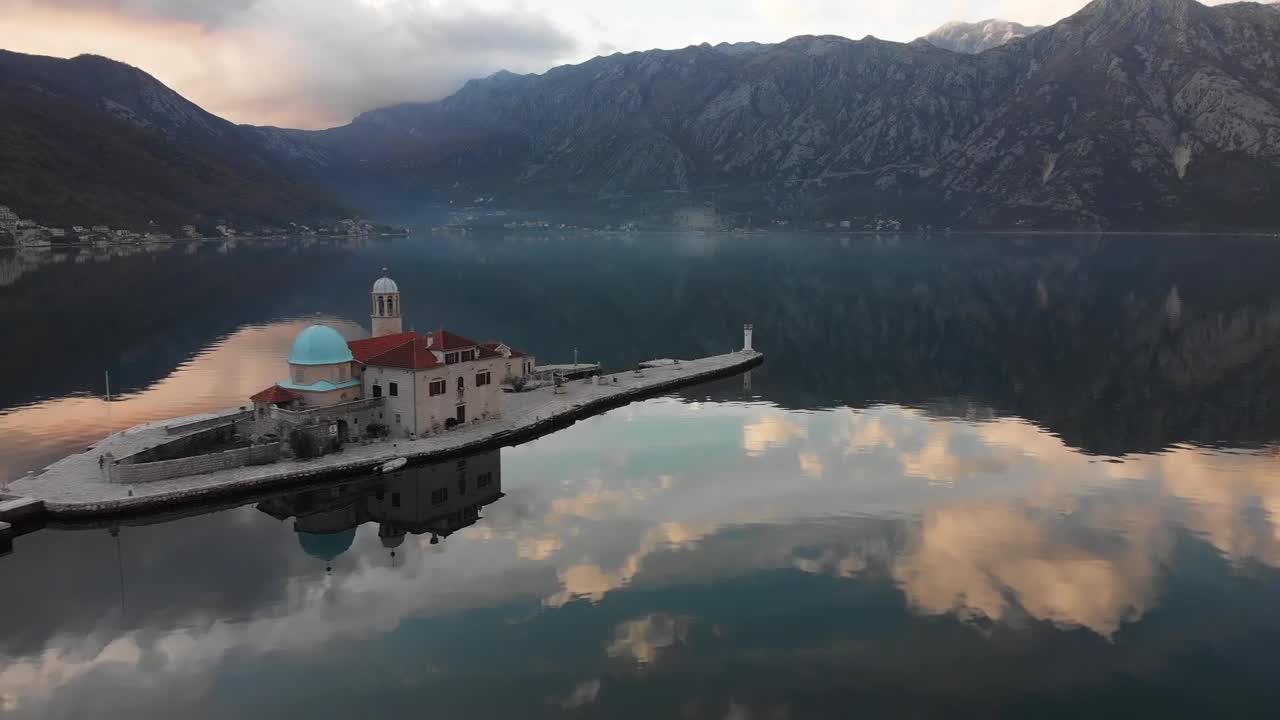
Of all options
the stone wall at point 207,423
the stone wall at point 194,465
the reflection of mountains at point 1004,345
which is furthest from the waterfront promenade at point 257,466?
the reflection of mountains at point 1004,345

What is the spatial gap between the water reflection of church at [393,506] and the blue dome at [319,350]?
10737 mm

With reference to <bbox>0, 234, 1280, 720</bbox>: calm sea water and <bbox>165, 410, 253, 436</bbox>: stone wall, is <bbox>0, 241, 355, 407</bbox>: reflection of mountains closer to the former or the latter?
<bbox>0, 234, 1280, 720</bbox>: calm sea water

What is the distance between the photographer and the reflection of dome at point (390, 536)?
4769cm

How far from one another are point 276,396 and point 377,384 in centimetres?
726

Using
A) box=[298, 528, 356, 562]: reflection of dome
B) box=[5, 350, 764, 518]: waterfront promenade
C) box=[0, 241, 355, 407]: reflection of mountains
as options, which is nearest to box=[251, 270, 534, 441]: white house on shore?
box=[5, 350, 764, 518]: waterfront promenade

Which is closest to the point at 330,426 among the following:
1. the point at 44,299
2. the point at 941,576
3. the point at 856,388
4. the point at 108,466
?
the point at 108,466

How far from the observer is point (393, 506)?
173 ft

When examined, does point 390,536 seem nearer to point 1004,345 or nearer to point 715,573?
point 715,573

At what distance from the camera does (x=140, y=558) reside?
145 ft

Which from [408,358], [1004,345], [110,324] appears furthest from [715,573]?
[110,324]

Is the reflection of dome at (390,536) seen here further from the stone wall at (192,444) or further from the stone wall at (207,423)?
the stone wall at (207,423)

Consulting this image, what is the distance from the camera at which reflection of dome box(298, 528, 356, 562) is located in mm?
45938

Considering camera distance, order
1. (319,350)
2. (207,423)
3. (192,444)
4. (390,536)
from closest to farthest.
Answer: (390,536)
(192,444)
(319,350)
(207,423)

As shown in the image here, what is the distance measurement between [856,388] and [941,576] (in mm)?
55329
